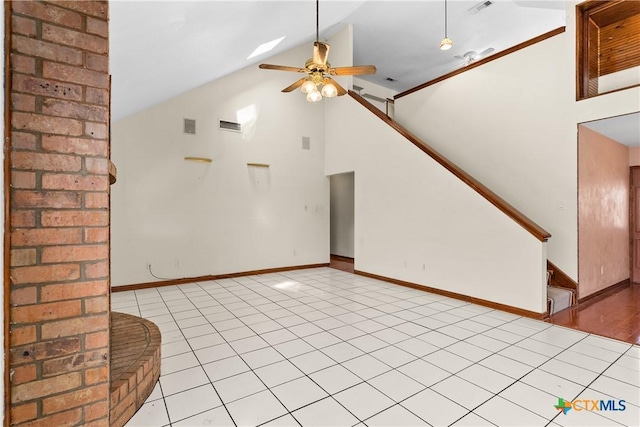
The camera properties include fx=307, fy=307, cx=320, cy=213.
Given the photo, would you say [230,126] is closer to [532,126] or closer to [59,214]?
[59,214]

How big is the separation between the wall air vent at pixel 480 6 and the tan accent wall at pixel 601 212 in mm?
3051

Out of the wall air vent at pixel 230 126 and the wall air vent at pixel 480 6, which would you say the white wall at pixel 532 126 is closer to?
the wall air vent at pixel 480 6

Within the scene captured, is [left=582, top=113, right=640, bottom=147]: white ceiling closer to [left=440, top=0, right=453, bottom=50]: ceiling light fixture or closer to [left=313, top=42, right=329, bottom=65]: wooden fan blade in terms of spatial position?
[left=440, top=0, right=453, bottom=50]: ceiling light fixture

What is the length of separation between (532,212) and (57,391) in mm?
5482

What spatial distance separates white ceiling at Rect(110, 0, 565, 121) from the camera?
2.46 metres

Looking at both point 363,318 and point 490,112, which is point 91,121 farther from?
point 490,112

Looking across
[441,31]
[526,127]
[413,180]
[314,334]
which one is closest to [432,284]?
Answer: [413,180]

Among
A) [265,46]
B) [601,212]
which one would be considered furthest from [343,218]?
[601,212]

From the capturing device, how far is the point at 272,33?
438cm

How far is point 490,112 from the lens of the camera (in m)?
5.12

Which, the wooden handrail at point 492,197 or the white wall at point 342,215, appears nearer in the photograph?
the wooden handrail at point 492,197

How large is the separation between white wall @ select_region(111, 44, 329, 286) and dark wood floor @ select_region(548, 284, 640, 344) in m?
4.58

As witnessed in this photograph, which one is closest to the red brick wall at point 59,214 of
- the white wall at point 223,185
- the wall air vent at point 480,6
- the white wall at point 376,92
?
the white wall at point 223,185

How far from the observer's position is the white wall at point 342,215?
8.48 metres
